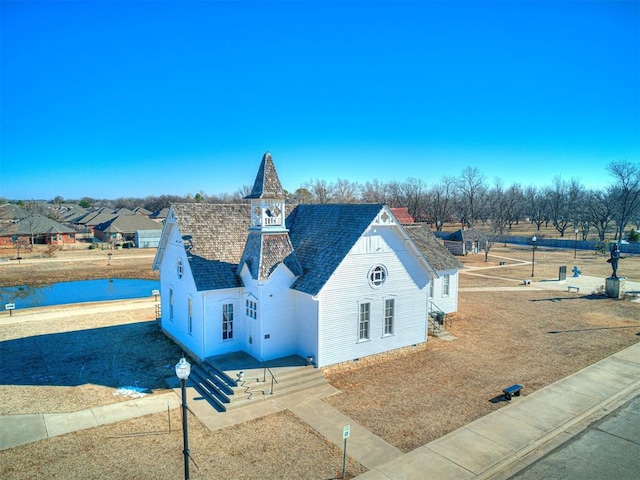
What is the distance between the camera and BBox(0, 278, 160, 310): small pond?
35.8 m

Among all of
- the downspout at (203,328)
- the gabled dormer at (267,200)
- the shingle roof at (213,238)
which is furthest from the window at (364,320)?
the downspout at (203,328)

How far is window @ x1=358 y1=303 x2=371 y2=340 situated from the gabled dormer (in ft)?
16.2

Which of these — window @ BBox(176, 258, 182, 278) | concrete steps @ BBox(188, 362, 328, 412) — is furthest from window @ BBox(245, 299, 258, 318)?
window @ BBox(176, 258, 182, 278)

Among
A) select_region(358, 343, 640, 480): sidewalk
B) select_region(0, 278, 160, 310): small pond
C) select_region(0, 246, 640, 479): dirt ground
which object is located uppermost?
select_region(0, 246, 640, 479): dirt ground

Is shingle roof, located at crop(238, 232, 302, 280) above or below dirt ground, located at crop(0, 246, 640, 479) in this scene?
above

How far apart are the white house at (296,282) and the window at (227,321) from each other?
0.04 meters

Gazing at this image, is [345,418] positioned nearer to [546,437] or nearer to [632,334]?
[546,437]

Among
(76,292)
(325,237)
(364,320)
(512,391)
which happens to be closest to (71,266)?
(76,292)

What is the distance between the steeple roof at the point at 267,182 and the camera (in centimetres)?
1836

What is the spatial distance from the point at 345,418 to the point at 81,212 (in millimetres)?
113439

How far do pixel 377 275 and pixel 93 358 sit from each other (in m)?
13.6

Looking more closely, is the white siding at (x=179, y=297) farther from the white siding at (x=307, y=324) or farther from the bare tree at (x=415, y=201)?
the bare tree at (x=415, y=201)

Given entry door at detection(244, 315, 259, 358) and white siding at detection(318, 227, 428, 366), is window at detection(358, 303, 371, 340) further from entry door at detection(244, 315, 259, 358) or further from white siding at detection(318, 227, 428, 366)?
entry door at detection(244, 315, 259, 358)

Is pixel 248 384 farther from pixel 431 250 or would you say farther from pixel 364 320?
pixel 431 250
